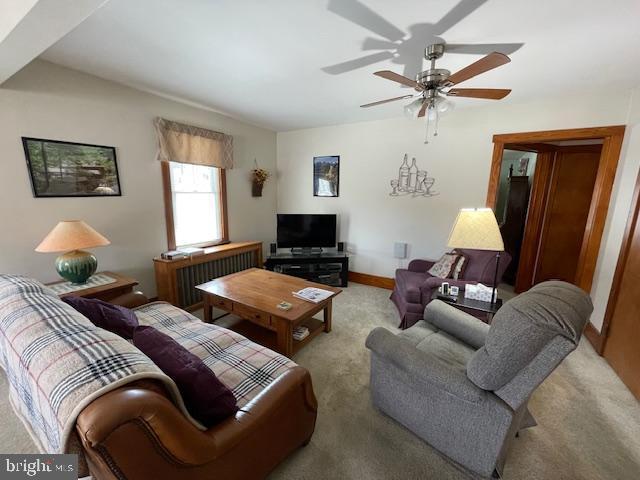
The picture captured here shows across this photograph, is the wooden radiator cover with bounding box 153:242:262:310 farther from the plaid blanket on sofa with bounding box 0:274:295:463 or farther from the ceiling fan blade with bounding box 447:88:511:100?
the ceiling fan blade with bounding box 447:88:511:100

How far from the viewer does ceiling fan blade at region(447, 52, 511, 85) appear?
4.50 ft

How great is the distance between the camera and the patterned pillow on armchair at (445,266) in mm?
2898

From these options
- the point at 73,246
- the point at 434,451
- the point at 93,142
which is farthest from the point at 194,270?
the point at 434,451

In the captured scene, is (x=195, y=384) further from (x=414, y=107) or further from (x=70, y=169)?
(x=70, y=169)

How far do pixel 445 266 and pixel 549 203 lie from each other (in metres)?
1.95

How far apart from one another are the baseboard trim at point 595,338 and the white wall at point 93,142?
4526mm

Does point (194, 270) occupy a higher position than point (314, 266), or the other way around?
point (194, 270)

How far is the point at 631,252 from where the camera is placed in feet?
6.96

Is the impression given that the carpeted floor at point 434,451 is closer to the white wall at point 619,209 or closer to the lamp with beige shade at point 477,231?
the white wall at point 619,209

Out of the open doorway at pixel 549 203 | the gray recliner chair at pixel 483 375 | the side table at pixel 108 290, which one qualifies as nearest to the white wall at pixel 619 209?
the open doorway at pixel 549 203

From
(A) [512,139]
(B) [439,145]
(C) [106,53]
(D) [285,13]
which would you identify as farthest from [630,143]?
(C) [106,53]

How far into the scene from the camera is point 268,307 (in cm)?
217

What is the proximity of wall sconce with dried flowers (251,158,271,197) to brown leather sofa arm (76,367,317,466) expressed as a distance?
351 centimetres

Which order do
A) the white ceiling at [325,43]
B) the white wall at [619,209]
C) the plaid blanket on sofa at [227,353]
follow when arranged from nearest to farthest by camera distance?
the plaid blanket on sofa at [227,353], the white ceiling at [325,43], the white wall at [619,209]
